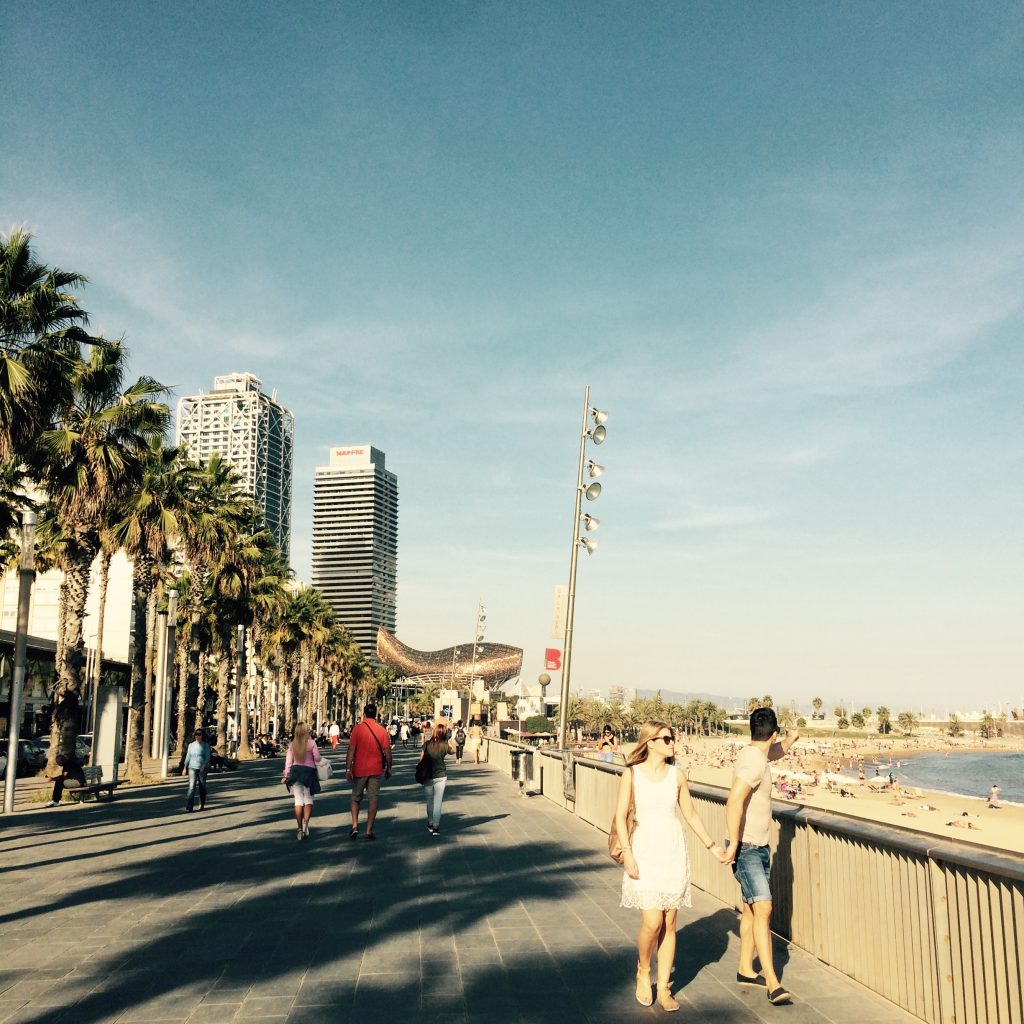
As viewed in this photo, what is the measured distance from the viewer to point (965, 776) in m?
103

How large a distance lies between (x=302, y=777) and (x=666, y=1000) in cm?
872

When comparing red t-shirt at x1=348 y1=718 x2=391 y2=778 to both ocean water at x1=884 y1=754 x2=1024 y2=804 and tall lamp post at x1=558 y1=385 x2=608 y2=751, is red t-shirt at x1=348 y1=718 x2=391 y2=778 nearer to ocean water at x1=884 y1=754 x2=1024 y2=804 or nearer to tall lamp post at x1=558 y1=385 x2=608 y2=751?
tall lamp post at x1=558 y1=385 x2=608 y2=751

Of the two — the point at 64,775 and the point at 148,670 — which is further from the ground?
the point at 148,670

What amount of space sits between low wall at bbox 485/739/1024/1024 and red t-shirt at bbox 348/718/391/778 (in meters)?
7.01

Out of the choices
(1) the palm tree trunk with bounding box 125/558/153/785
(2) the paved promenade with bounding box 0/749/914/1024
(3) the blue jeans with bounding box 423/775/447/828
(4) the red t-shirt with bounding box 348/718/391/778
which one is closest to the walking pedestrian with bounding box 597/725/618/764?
(2) the paved promenade with bounding box 0/749/914/1024

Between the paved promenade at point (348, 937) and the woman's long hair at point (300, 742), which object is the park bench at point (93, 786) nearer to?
the paved promenade at point (348, 937)

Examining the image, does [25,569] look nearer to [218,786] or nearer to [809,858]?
[218,786]

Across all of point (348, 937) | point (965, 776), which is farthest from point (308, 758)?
point (965, 776)

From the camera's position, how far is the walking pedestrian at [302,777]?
512 inches

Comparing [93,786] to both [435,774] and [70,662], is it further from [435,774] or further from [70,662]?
[435,774]

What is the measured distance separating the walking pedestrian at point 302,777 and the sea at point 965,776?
64.7 meters

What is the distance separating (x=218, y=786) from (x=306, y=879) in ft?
51.0

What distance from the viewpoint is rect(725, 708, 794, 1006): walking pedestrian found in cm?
575

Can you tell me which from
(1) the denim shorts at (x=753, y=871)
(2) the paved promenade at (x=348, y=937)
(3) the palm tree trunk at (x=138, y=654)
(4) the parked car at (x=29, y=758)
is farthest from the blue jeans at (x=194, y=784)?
(4) the parked car at (x=29, y=758)
